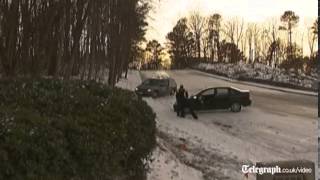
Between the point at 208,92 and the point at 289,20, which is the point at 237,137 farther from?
the point at 289,20

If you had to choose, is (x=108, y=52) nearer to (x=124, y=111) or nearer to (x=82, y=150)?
(x=124, y=111)

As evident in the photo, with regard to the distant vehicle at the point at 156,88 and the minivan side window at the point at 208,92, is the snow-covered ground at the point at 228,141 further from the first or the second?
the distant vehicle at the point at 156,88

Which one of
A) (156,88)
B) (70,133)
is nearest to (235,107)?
(156,88)

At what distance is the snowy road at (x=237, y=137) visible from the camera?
48.1 ft

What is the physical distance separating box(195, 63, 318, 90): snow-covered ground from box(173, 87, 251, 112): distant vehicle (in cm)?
1969

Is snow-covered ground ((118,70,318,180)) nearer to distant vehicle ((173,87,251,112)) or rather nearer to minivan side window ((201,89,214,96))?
distant vehicle ((173,87,251,112))

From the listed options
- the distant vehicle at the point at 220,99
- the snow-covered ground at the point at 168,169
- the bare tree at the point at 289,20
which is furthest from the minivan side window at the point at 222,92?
the bare tree at the point at 289,20

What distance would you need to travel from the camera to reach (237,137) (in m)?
21.0

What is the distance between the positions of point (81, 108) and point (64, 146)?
5.99 ft

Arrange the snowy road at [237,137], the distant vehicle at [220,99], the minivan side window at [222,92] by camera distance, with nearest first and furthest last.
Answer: the snowy road at [237,137]
the distant vehicle at [220,99]
the minivan side window at [222,92]

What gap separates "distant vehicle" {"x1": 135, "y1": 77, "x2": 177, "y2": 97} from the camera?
38.8m

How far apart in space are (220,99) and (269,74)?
41.9 meters

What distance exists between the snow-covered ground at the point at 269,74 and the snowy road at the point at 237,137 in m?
22.0

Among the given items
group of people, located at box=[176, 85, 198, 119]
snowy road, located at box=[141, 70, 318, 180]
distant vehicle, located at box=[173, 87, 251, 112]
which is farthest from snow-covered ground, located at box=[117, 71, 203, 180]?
distant vehicle, located at box=[173, 87, 251, 112]
